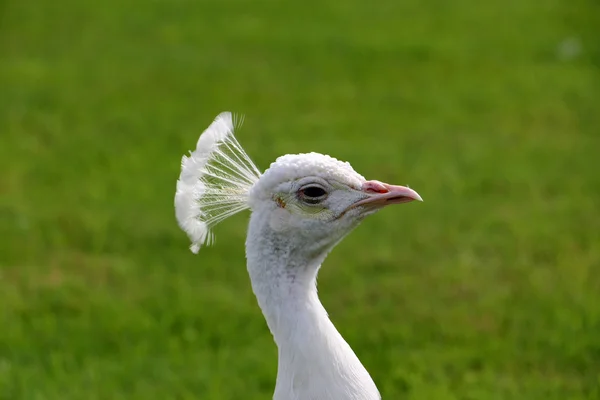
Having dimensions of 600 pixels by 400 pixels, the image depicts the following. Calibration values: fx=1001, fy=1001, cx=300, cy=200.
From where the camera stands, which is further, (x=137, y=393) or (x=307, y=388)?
(x=137, y=393)

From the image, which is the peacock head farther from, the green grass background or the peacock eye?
the green grass background

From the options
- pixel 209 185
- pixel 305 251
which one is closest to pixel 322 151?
pixel 209 185

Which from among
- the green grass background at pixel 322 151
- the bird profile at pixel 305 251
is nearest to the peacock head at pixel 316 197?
the bird profile at pixel 305 251

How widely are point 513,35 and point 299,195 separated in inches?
365

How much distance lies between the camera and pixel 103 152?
808 centimetres

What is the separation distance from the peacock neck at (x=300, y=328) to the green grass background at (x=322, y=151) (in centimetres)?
197

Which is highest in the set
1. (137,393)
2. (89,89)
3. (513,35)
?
(513,35)

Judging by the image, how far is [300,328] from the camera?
2729 mm

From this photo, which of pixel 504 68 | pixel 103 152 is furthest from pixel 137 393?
pixel 504 68

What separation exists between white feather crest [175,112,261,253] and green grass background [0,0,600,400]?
1.90 meters

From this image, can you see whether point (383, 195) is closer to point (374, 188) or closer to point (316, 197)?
point (374, 188)

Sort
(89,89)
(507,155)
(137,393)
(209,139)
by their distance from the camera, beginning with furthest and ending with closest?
(89,89)
(507,155)
(137,393)
(209,139)

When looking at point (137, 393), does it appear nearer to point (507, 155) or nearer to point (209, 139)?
point (209, 139)

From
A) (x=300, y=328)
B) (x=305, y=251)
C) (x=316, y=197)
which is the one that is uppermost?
(x=316, y=197)
